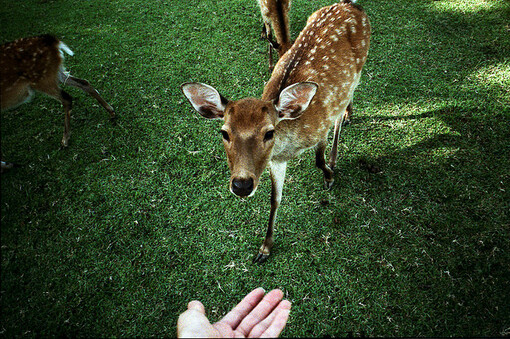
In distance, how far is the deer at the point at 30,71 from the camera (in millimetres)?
2877

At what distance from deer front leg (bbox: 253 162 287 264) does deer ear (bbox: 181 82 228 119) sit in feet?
2.07

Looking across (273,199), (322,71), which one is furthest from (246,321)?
(322,71)

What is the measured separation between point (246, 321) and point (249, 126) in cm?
123

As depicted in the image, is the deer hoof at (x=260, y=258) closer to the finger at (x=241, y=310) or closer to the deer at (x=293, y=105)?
the deer at (x=293, y=105)

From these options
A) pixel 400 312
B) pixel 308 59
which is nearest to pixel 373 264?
pixel 400 312

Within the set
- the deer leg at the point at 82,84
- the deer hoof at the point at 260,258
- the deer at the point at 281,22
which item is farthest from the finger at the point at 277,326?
the deer leg at the point at 82,84

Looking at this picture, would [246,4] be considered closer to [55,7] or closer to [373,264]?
[55,7]

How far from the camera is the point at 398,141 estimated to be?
10.5ft

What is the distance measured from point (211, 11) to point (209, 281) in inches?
186

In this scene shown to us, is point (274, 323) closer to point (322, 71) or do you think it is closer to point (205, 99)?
point (205, 99)

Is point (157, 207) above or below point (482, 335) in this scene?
above

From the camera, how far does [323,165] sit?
278cm

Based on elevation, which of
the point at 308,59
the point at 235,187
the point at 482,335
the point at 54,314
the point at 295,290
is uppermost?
the point at 308,59

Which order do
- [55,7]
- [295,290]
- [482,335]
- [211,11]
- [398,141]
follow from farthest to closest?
[55,7], [211,11], [398,141], [295,290], [482,335]
